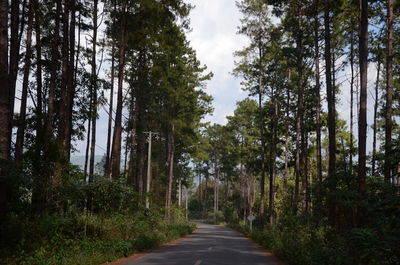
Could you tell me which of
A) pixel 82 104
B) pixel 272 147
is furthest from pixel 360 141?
pixel 272 147

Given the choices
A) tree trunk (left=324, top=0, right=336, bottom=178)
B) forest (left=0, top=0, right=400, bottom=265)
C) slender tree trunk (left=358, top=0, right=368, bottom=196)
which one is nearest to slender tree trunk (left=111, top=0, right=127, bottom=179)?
forest (left=0, top=0, right=400, bottom=265)

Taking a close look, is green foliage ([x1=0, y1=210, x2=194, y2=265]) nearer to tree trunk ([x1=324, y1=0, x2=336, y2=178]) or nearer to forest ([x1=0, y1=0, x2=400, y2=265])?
forest ([x1=0, y1=0, x2=400, y2=265])

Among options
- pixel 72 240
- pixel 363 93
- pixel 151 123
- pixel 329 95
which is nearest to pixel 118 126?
pixel 72 240

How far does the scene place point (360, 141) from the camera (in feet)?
42.2

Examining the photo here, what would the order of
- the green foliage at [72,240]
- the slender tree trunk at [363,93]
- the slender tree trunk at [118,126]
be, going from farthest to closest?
the slender tree trunk at [118,126] → the slender tree trunk at [363,93] → the green foliage at [72,240]

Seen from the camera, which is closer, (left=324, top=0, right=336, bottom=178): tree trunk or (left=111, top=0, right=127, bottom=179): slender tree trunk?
(left=324, top=0, right=336, bottom=178): tree trunk

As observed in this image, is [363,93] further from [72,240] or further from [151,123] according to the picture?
[151,123]

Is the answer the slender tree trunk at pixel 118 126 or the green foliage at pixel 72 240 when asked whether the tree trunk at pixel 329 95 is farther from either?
the slender tree trunk at pixel 118 126

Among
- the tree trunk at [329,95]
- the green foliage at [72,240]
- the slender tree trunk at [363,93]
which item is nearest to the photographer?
the green foliage at [72,240]

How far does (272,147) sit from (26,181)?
2744cm

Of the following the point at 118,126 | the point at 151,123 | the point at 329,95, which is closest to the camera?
the point at 329,95

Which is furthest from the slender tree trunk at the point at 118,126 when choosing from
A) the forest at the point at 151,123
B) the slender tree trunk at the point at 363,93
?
the slender tree trunk at the point at 363,93

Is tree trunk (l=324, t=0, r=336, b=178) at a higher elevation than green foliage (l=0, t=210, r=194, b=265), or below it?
higher

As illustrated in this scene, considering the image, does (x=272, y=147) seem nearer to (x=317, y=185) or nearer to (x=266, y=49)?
(x=266, y=49)
